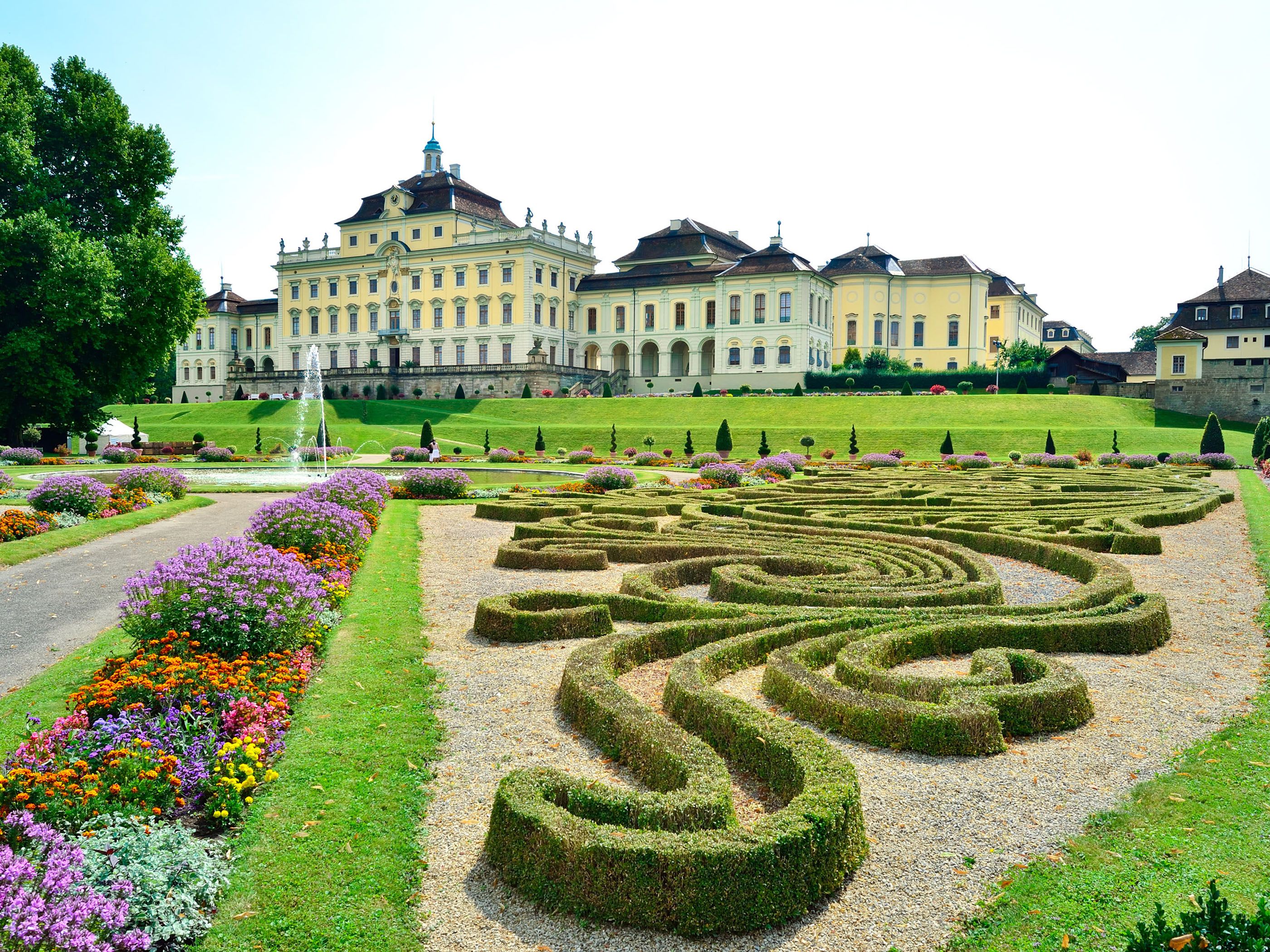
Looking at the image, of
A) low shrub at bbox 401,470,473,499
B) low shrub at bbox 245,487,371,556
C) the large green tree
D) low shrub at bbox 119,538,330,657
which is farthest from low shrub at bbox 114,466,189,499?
low shrub at bbox 119,538,330,657

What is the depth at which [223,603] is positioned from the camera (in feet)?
22.2

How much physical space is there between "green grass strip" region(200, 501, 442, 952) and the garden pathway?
8.65 feet

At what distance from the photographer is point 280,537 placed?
10.8 meters

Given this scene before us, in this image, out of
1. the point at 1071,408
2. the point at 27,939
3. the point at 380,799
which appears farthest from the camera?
the point at 1071,408

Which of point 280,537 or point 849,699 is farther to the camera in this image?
point 280,537

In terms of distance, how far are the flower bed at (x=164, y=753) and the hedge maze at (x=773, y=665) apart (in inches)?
56.9

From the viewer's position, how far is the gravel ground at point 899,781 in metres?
3.81

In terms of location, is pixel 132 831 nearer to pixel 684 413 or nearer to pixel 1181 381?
pixel 684 413

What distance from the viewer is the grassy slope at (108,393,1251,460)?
4031 centimetres

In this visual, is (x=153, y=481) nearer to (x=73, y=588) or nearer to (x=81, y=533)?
(x=81, y=533)

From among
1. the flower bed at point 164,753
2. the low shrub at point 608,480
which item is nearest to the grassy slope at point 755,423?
the low shrub at point 608,480

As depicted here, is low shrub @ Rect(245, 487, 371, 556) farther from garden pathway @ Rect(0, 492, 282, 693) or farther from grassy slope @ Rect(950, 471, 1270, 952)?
grassy slope @ Rect(950, 471, 1270, 952)

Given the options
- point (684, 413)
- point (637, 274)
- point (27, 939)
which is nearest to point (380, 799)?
point (27, 939)

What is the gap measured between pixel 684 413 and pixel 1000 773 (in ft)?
150
